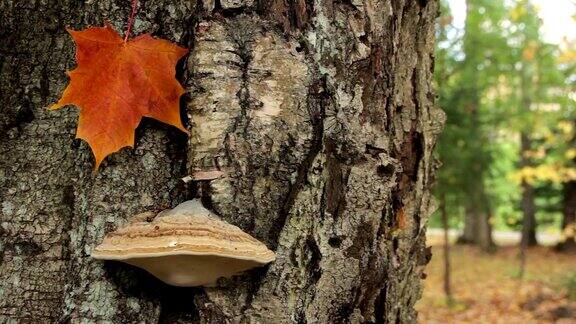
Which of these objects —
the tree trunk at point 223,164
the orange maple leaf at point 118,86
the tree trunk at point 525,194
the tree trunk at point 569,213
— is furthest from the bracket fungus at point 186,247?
the tree trunk at point 569,213

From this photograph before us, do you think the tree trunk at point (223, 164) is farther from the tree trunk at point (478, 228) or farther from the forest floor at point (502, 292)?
the tree trunk at point (478, 228)

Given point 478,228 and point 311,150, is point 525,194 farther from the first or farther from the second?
point 311,150

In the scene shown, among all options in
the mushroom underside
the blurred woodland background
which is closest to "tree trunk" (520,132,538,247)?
the blurred woodland background

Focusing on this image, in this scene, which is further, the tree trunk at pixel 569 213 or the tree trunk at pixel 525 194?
the tree trunk at pixel 569 213

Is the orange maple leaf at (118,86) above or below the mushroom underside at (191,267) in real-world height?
above

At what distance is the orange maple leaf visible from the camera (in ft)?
4.78

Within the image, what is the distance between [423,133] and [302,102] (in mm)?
581

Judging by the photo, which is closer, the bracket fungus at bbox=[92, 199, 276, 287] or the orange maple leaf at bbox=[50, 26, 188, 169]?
the bracket fungus at bbox=[92, 199, 276, 287]

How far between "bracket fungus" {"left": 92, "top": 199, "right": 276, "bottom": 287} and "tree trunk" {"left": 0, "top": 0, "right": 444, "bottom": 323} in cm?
11

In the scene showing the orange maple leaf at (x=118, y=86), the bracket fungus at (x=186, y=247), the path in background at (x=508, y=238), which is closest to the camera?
the bracket fungus at (x=186, y=247)

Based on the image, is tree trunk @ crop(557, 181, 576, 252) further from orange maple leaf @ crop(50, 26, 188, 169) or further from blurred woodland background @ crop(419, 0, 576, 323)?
orange maple leaf @ crop(50, 26, 188, 169)

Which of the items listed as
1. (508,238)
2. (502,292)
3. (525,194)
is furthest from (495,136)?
(508,238)

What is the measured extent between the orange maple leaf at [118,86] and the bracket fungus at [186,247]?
0.23 meters

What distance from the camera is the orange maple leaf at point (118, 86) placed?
1.46m
